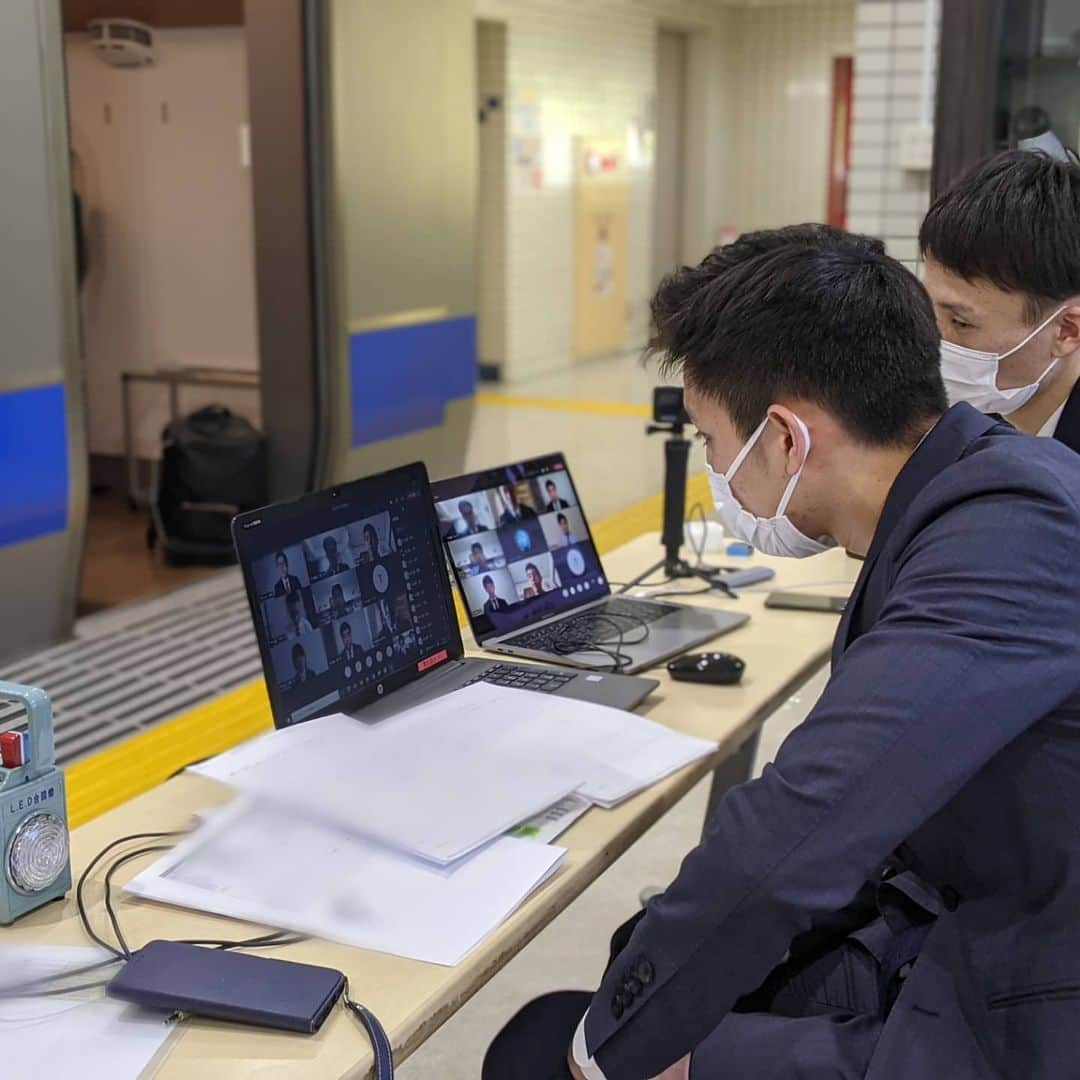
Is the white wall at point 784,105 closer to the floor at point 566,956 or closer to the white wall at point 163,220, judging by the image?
the white wall at point 163,220

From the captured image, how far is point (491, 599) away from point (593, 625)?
0.19 metres

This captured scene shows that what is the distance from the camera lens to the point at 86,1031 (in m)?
1.16

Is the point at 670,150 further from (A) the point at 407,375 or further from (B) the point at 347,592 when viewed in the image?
(B) the point at 347,592

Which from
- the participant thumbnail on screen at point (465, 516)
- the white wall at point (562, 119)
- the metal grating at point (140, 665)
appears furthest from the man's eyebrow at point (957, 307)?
the white wall at point (562, 119)

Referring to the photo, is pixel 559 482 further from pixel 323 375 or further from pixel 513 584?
pixel 323 375

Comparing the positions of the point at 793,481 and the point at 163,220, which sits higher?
the point at 163,220

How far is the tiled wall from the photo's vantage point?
5.07 metres

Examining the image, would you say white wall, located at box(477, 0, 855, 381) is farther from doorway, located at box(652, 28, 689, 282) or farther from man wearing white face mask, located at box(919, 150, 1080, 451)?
man wearing white face mask, located at box(919, 150, 1080, 451)

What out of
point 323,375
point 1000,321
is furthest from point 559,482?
point 323,375

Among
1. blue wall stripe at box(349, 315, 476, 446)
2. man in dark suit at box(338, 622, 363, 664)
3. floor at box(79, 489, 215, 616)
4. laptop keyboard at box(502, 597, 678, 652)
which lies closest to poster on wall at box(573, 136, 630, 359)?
blue wall stripe at box(349, 315, 476, 446)

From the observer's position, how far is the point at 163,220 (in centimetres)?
617

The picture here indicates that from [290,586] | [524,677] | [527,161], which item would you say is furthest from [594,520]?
[527,161]

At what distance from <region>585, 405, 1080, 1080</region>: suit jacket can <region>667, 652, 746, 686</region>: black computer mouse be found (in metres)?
0.75

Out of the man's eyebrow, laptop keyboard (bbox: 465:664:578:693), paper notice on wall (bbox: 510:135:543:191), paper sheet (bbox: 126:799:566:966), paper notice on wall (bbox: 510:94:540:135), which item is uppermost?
paper notice on wall (bbox: 510:94:540:135)
